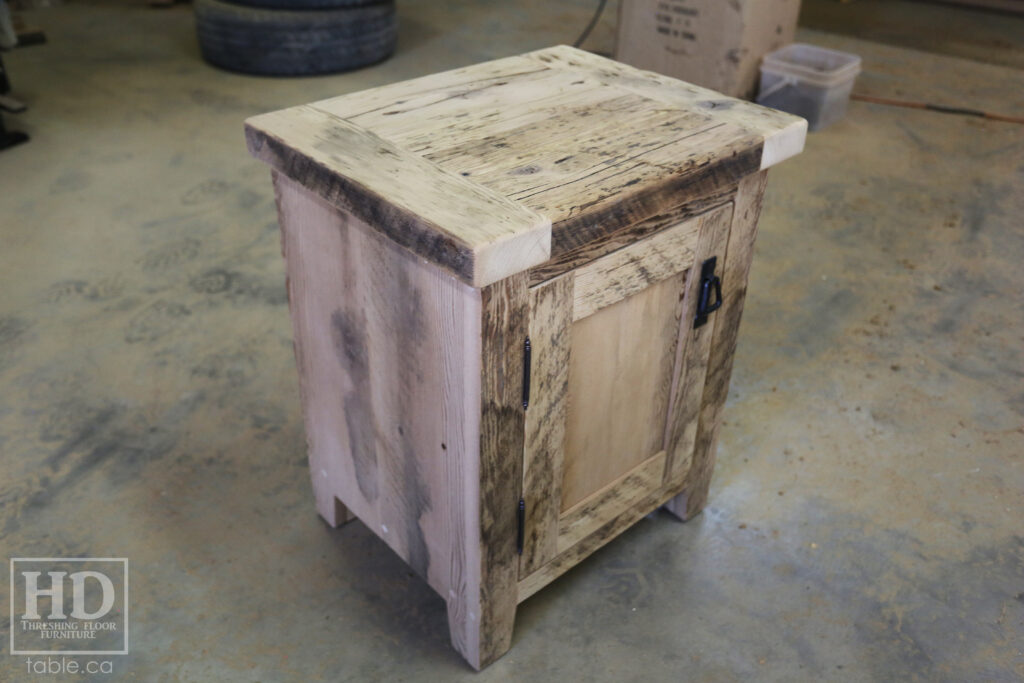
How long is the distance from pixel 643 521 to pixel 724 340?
398 mm

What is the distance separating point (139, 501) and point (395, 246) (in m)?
0.87

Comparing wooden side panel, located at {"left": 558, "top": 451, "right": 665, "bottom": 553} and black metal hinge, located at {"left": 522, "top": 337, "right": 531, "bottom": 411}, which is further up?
black metal hinge, located at {"left": 522, "top": 337, "right": 531, "bottom": 411}

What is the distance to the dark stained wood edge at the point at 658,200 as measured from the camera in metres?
1.01

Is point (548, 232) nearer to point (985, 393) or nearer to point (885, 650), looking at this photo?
point (885, 650)

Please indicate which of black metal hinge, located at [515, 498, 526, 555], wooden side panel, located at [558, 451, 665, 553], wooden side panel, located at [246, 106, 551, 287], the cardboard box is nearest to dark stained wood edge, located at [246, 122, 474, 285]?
wooden side panel, located at [246, 106, 551, 287]

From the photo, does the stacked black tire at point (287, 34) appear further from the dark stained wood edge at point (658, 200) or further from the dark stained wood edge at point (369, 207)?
the dark stained wood edge at point (658, 200)

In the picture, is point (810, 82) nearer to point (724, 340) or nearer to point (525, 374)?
point (724, 340)

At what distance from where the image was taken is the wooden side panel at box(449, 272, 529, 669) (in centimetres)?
102

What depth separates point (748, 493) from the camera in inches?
65.7

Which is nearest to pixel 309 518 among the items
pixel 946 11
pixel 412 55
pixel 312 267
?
pixel 312 267

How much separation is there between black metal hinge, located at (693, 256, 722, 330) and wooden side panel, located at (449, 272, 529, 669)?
0.35 meters

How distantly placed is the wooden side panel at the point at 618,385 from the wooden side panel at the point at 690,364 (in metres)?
0.02

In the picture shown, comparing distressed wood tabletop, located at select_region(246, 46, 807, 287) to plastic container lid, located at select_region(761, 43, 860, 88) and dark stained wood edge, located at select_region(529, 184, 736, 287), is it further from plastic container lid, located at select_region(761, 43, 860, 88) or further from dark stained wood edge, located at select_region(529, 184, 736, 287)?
plastic container lid, located at select_region(761, 43, 860, 88)

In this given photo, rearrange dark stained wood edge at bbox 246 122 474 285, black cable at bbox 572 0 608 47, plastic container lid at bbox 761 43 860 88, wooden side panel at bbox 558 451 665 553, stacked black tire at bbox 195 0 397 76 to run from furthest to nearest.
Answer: black cable at bbox 572 0 608 47, stacked black tire at bbox 195 0 397 76, plastic container lid at bbox 761 43 860 88, wooden side panel at bbox 558 451 665 553, dark stained wood edge at bbox 246 122 474 285
